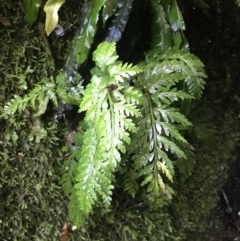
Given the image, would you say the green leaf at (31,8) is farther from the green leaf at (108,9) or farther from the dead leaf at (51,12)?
the green leaf at (108,9)

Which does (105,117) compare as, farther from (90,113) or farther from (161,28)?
(161,28)

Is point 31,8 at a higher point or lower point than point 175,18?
lower

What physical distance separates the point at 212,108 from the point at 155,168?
0.63 metres

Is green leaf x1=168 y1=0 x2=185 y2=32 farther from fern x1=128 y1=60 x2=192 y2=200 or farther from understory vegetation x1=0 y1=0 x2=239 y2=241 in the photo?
fern x1=128 y1=60 x2=192 y2=200

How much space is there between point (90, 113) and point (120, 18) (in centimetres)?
35

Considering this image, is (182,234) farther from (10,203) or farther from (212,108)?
(10,203)

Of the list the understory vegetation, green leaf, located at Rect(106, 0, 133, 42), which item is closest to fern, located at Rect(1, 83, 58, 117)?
the understory vegetation

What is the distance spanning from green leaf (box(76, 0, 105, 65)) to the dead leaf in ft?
0.26

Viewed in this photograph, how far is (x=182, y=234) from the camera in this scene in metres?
1.56

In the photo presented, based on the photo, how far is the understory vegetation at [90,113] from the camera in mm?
1064

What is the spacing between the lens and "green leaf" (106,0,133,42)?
46.1 inches

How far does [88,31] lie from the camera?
1149 mm

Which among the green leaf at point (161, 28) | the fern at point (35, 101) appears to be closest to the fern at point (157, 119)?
the green leaf at point (161, 28)

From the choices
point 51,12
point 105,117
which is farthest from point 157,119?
point 51,12
